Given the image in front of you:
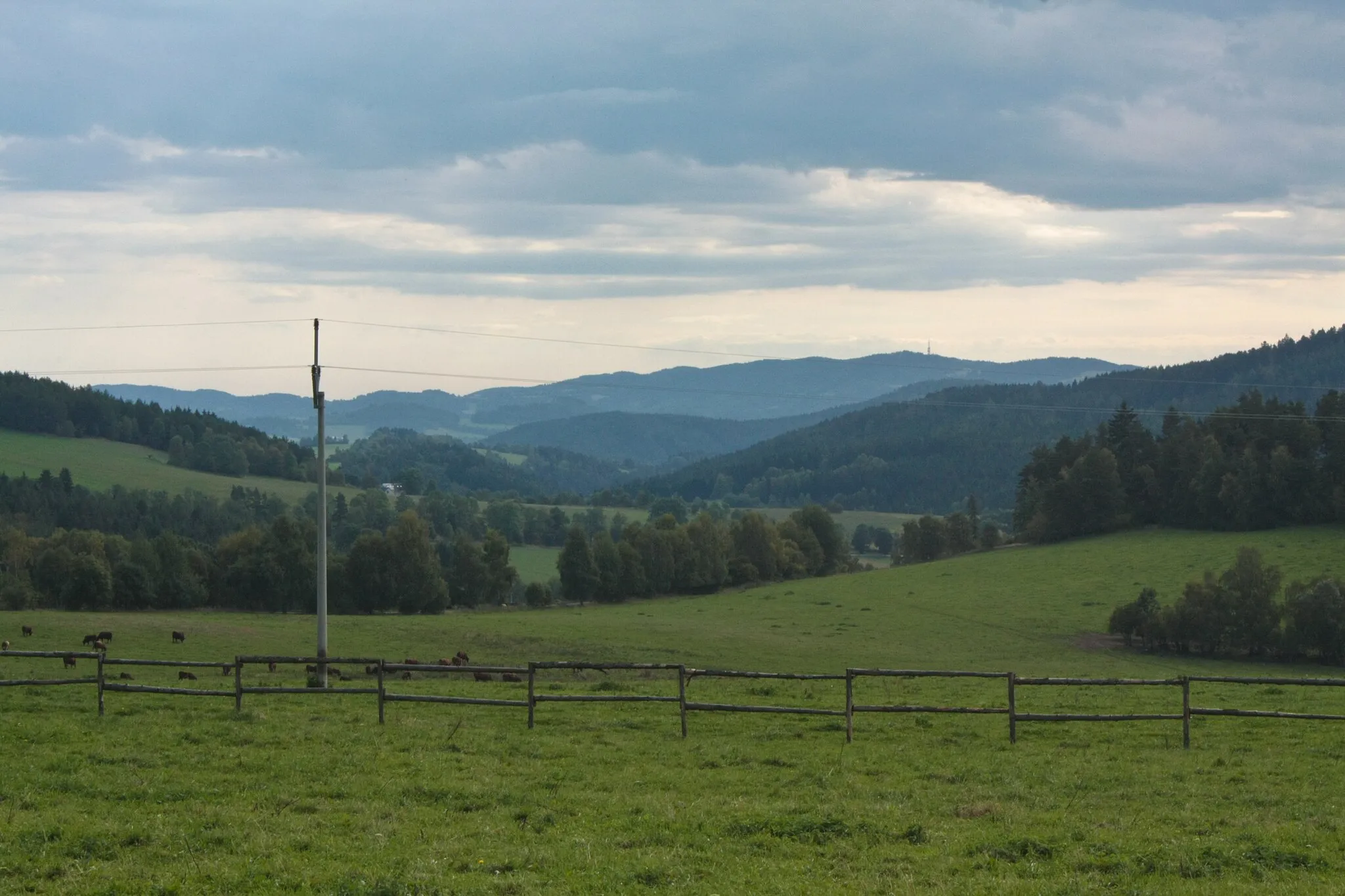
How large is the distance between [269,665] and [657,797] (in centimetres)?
2568

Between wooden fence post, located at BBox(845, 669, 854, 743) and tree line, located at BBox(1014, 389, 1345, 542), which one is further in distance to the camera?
tree line, located at BBox(1014, 389, 1345, 542)

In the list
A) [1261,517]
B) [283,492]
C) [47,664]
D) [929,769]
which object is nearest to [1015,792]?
[929,769]

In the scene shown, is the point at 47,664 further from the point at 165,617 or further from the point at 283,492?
the point at 283,492

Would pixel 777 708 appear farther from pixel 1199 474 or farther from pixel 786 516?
pixel 786 516

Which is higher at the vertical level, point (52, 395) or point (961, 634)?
point (52, 395)

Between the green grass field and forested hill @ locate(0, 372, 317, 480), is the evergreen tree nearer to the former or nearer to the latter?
the green grass field

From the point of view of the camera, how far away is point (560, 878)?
41.6 feet

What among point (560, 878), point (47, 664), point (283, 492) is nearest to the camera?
point (560, 878)

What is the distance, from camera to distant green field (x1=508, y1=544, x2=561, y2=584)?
12381 centimetres

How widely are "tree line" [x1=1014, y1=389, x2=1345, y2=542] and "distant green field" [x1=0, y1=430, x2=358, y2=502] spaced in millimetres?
101020

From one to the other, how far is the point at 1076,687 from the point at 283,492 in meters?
149

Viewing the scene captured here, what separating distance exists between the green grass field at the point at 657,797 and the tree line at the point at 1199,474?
70.9 metres

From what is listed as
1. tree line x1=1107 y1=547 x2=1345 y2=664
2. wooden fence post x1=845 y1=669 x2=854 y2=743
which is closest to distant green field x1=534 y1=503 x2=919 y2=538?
tree line x1=1107 y1=547 x2=1345 y2=664

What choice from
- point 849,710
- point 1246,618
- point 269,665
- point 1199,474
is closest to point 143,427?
point 1199,474
